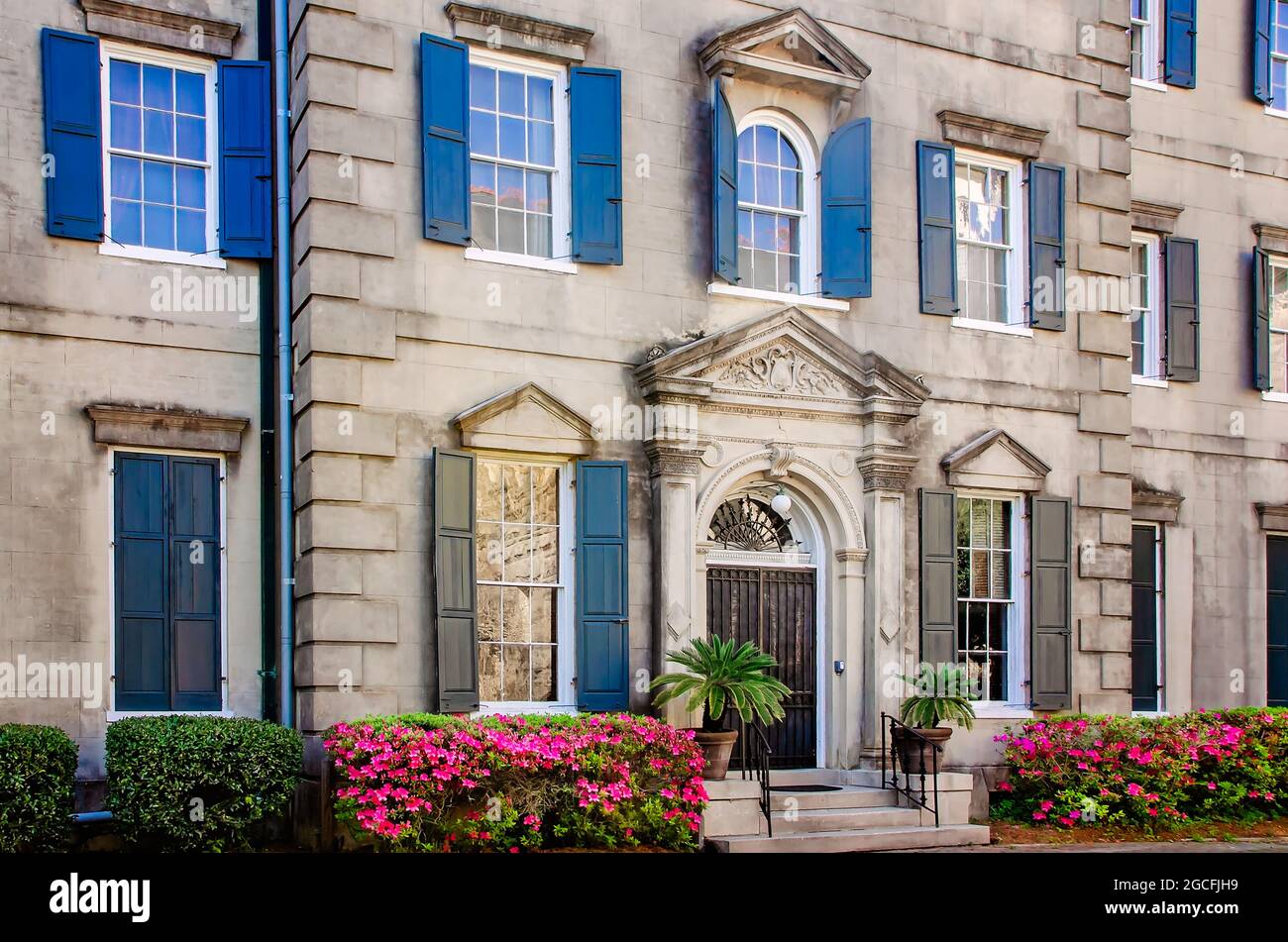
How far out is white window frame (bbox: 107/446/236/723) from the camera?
12.8 metres

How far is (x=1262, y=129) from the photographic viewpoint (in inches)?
779

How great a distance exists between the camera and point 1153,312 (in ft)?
61.7

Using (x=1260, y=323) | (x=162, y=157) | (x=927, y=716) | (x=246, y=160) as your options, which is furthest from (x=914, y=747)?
(x=162, y=157)

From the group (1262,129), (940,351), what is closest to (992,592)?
(940,351)

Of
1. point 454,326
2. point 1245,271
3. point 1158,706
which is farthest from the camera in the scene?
point 1245,271

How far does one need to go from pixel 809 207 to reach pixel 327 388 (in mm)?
5505

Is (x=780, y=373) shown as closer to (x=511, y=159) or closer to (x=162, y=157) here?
(x=511, y=159)

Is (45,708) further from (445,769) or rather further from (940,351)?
(940,351)

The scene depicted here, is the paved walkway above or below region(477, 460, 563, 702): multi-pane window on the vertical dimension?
below

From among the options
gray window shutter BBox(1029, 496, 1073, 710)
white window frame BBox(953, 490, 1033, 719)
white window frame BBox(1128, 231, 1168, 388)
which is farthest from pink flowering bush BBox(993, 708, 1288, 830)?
white window frame BBox(1128, 231, 1168, 388)

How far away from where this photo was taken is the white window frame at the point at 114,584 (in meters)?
12.8

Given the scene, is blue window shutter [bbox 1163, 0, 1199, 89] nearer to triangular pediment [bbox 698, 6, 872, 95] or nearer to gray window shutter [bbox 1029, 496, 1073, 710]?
triangular pediment [bbox 698, 6, 872, 95]

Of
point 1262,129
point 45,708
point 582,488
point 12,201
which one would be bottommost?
point 45,708

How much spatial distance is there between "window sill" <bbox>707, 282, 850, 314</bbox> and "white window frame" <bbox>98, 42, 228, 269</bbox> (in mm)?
4715
